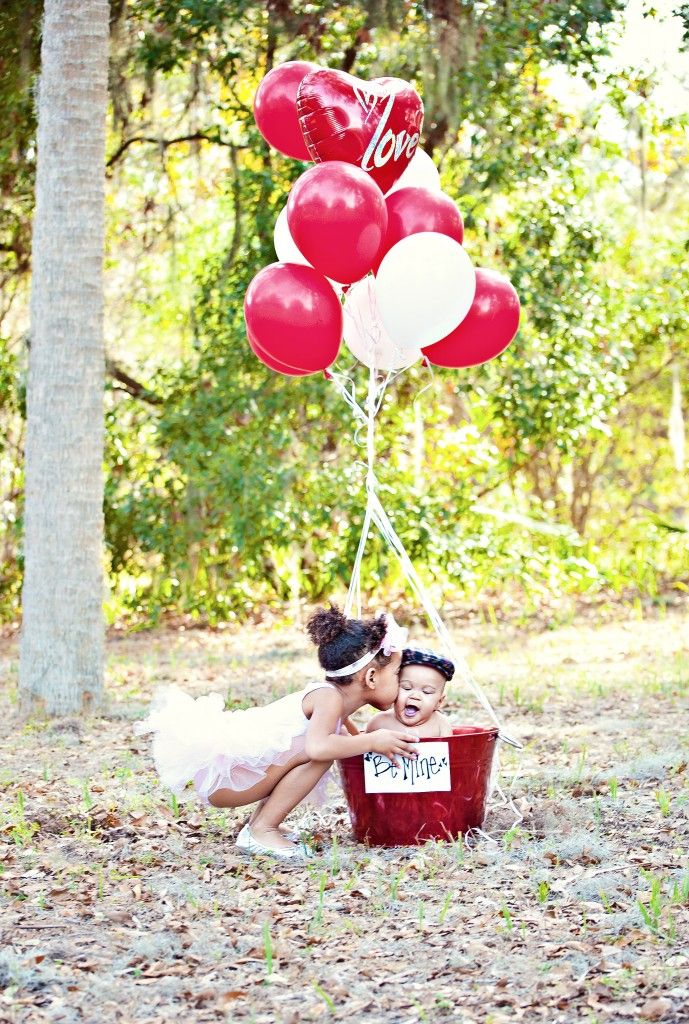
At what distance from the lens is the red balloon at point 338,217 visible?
362cm

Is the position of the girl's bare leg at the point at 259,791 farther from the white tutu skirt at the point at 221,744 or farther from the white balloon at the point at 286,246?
the white balloon at the point at 286,246

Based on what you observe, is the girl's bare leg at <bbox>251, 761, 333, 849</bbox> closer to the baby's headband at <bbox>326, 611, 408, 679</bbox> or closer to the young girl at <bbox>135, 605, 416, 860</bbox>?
the young girl at <bbox>135, 605, 416, 860</bbox>

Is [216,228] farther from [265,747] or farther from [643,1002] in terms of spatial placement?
[643,1002]

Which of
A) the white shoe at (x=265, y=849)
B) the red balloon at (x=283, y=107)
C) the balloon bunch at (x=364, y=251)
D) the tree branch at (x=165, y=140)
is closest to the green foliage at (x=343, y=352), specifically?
the tree branch at (x=165, y=140)

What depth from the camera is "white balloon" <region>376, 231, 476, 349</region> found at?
370cm

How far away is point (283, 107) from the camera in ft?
13.6

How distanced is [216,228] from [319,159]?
476 centimetres

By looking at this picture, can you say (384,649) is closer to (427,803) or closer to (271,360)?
(427,803)

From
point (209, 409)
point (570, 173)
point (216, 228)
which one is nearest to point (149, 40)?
point (216, 228)

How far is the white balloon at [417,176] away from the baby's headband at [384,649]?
5.05 ft

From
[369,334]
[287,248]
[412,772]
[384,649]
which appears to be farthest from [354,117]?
[412,772]

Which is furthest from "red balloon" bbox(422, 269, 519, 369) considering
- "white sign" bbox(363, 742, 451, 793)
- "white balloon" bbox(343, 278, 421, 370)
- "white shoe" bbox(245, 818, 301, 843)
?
"white shoe" bbox(245, 818, 301, 843)

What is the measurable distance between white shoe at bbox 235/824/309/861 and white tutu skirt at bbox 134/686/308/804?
15cm

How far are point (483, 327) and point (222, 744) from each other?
162 cm
